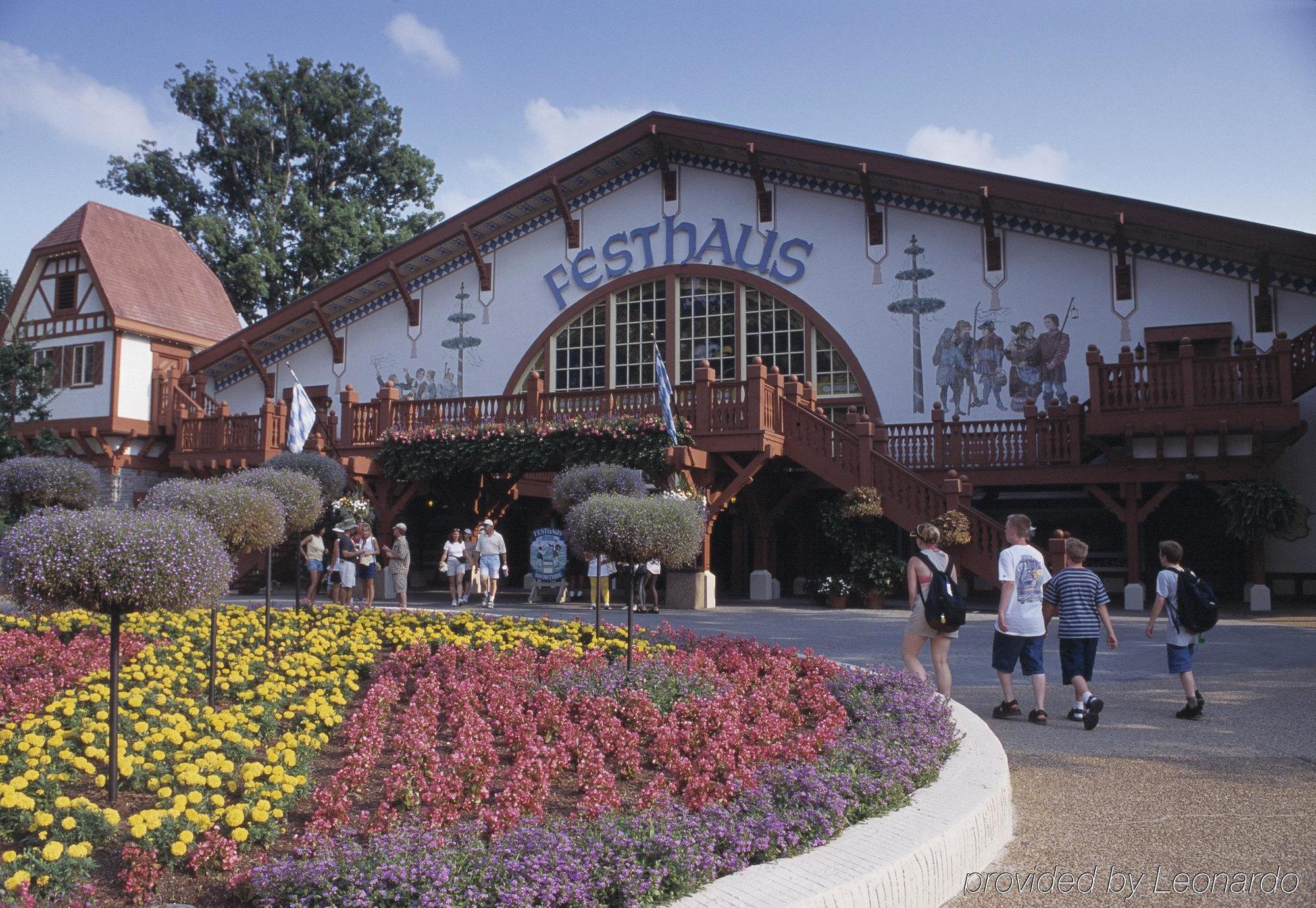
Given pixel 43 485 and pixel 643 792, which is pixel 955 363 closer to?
pixel 43 485

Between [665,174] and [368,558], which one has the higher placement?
[665,174]

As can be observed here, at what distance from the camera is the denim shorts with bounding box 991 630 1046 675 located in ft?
28.9

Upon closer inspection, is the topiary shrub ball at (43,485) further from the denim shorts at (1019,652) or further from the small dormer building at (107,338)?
the small dormer building at (107,338)

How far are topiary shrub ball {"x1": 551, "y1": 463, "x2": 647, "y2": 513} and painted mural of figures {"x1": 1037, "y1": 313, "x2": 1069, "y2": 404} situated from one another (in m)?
11.8

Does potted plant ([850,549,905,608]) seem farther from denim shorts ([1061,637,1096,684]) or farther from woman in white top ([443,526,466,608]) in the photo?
denim shorts ([1061,637,1096,684])

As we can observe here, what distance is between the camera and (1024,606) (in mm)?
8789

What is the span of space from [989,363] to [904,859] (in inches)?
764

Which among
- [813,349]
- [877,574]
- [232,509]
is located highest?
[813,349]

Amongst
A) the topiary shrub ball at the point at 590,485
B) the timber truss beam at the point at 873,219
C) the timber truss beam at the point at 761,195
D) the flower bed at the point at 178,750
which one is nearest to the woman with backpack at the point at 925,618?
the flower bed at the point at 178,750

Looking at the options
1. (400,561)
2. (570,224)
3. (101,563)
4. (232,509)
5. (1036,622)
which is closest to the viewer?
(101,563)

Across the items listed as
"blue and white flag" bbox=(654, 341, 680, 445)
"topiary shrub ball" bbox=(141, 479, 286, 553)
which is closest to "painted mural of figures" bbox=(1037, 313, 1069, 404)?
"blue and white flag" bbox=(654, 341, 680, 445)

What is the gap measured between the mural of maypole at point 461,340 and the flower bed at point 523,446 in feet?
17.1

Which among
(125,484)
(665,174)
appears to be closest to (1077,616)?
Answer: (665,174)

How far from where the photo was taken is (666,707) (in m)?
7.66
